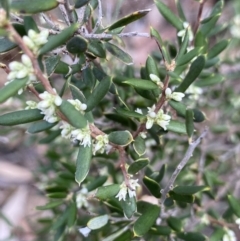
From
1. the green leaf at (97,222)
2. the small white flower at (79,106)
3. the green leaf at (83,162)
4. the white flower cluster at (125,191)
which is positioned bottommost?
the green leaf at (97,222)

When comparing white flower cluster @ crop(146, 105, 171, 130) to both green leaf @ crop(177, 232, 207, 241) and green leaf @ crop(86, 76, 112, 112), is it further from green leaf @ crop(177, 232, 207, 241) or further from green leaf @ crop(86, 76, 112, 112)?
green leaf @ crop(177, 232, 207, 241)

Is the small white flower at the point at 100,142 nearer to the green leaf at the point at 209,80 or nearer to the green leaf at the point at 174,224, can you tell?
the green leaf at the point at 174,224

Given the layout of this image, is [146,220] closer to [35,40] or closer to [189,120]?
[189,120]

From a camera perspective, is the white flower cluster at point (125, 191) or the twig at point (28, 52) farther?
the white flower cluster at point (125, 191)

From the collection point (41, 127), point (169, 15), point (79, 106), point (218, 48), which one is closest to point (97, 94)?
point (79, 106)

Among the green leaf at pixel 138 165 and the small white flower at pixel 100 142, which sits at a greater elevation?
the small white flower at pixel 100 142

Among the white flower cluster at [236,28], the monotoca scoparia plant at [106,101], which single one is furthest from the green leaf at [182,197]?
the white flower cluster at [236,28]
